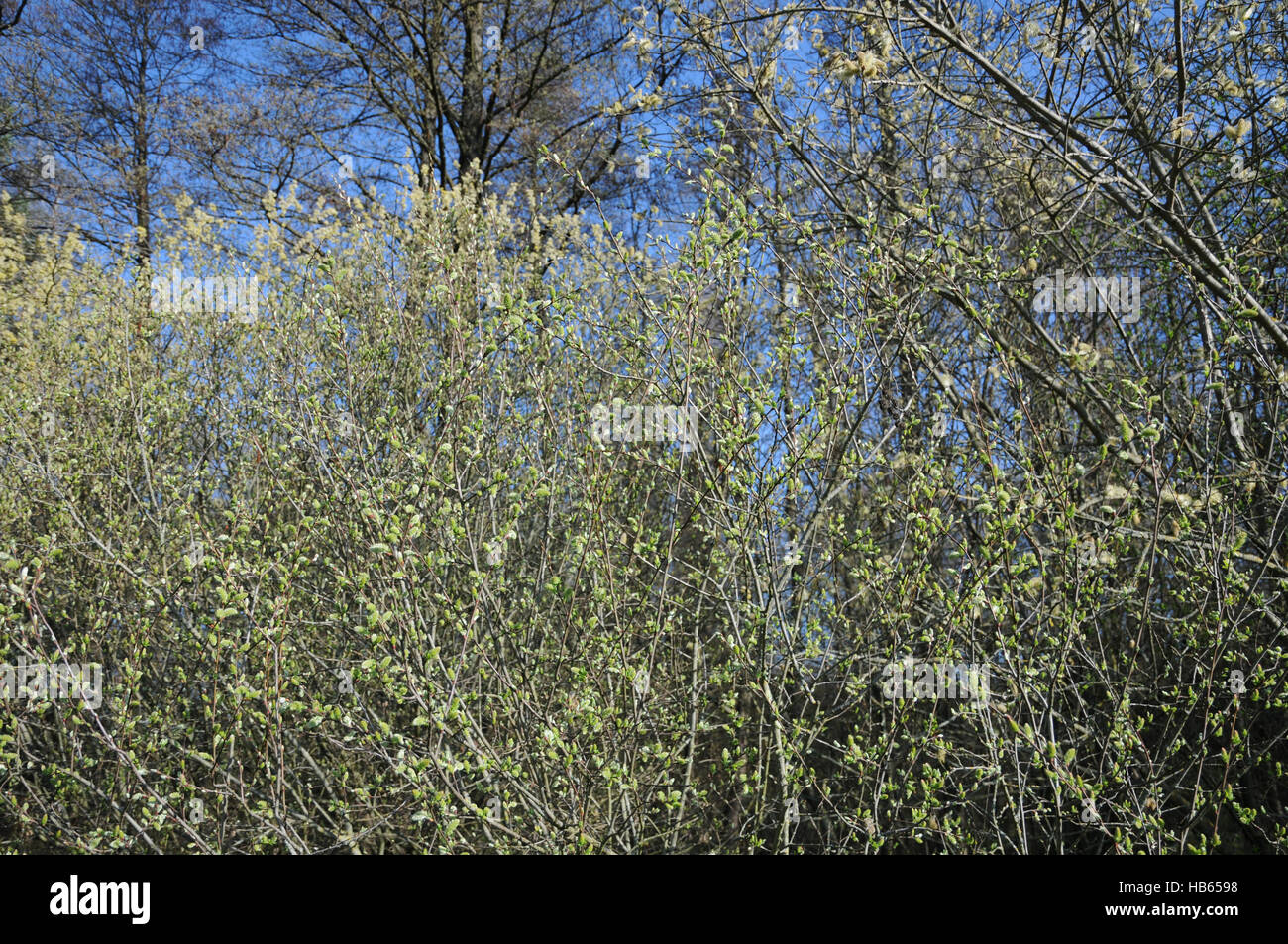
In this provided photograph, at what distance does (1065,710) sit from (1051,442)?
47.5 inches

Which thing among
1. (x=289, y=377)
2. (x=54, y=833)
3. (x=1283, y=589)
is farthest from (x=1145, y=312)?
(x=54, y=833)

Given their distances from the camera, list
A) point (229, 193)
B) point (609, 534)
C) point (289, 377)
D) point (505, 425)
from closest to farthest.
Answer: point (609, 534) < point (505, 425) < point (289, 377) < point (229, 193)

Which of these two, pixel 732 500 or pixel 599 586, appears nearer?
pixel 599 586

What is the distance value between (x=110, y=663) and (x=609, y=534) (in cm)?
275

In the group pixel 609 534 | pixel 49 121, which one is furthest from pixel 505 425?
pixel 49 121

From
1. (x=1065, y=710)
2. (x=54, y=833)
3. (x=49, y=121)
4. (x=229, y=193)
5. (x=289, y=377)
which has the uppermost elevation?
(x=49, y=121)

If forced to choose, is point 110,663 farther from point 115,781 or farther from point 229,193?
point 229,193

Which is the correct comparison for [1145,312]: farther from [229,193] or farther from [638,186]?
[229,193]

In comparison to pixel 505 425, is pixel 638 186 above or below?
above

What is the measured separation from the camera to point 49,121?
11.5 m

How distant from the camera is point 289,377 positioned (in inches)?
151

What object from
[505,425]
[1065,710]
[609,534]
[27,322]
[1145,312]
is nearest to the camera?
[609,534]

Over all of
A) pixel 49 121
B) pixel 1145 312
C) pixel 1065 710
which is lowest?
pixel 1065 710

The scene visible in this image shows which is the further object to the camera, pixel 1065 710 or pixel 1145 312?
pixel 1145 312
